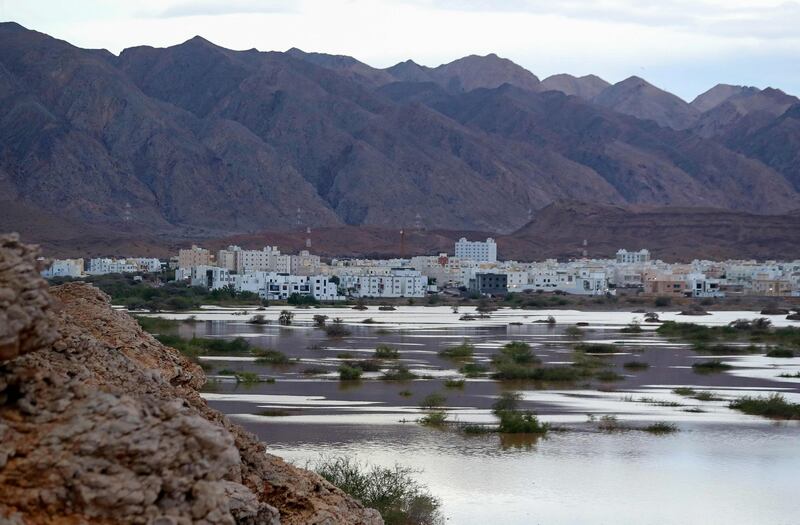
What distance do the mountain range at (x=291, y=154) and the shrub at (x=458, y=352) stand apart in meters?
59.7

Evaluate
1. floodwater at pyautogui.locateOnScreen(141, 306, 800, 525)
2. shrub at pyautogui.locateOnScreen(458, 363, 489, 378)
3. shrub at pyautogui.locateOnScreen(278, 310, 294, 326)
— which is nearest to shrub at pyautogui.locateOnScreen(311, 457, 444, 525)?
floodwater at pyautogui.locateOnScreen(141, 306, 800, 525)

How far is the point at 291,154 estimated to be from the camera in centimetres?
14450

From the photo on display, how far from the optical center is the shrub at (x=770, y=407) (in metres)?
24.0

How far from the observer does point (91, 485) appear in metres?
3.69

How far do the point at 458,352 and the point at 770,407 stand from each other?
40.1 ft

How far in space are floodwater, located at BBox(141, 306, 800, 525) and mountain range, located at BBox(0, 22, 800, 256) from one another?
6405 cm

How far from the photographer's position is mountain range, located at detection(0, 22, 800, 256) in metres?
119

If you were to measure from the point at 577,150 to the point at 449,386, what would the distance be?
149987mm

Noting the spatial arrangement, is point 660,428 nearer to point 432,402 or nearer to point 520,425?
point 520,425

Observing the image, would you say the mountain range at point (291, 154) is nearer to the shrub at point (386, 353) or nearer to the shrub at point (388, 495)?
the shrub at point (386, 353)

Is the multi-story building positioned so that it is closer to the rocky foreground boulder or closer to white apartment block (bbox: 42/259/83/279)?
white apartment block (bbox: 42/259/83/279)

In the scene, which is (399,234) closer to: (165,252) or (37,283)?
(165,252)

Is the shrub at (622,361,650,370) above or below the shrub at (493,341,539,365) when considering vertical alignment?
below

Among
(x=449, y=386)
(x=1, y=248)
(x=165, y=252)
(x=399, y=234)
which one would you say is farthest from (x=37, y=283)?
(x=399, y=234)
